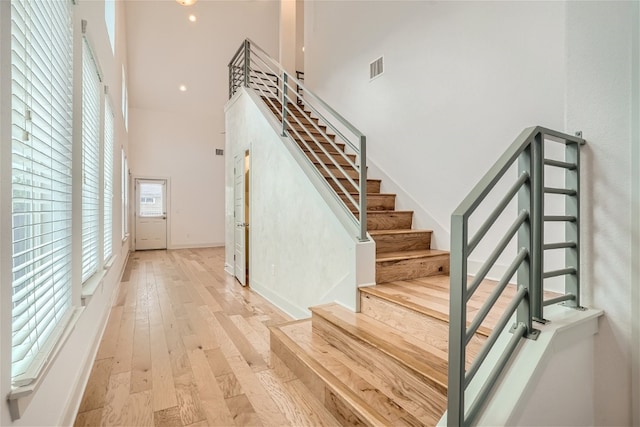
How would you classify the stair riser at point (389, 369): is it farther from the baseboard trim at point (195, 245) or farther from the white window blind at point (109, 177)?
the baseboard trim at point (195, 245)

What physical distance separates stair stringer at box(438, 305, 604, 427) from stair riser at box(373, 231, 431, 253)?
143 cm

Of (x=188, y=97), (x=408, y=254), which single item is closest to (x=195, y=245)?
(x=188, y=97)

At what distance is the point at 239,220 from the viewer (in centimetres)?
462

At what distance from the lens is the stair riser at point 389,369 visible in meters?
1.37

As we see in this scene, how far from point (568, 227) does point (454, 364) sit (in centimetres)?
92

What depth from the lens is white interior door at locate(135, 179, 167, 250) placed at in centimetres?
861

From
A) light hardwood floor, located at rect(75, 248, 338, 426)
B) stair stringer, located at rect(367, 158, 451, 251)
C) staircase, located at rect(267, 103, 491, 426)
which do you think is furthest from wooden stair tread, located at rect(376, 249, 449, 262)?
light hardwood floor, located at rect(75, 248, 338, 426)

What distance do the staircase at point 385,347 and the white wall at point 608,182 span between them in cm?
49

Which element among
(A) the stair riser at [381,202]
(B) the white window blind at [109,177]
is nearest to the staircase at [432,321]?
(A) the stair riser at [381,202]

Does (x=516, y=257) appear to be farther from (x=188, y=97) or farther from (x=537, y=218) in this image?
(x=188, y=97)

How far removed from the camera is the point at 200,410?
1.73 m

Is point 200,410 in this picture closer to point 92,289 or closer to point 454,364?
point 92,289

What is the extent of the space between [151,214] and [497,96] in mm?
8765

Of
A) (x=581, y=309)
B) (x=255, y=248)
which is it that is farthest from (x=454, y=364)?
(x=255, y=248)
